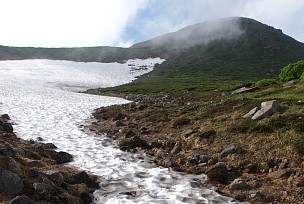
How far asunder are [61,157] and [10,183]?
21.7 feet

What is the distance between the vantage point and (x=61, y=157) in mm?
18016

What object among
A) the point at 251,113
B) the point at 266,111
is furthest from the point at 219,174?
the point at 251,113

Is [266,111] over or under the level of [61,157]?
over

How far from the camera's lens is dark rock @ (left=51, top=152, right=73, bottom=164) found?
17.8 meters

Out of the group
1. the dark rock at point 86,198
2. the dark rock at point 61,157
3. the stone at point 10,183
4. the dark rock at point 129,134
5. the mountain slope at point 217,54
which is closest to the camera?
the stone at point 10,183

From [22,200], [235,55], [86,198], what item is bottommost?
[86,198]

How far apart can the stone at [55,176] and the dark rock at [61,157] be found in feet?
12.7

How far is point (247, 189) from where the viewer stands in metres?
14.1

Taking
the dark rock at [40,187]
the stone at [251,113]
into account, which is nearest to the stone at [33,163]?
the dark rock at [40,187]

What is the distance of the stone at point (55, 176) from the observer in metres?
13.2

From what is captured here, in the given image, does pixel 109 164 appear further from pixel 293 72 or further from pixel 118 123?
pixel 293 72

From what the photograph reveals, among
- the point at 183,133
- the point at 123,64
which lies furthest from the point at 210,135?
the point at 123,64

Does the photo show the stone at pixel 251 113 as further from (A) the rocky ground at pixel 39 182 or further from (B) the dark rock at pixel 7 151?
(B) the dark rock at pixel 7 151

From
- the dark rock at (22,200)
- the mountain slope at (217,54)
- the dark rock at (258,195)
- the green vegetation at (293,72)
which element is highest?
the mountain slope at (217,54)
